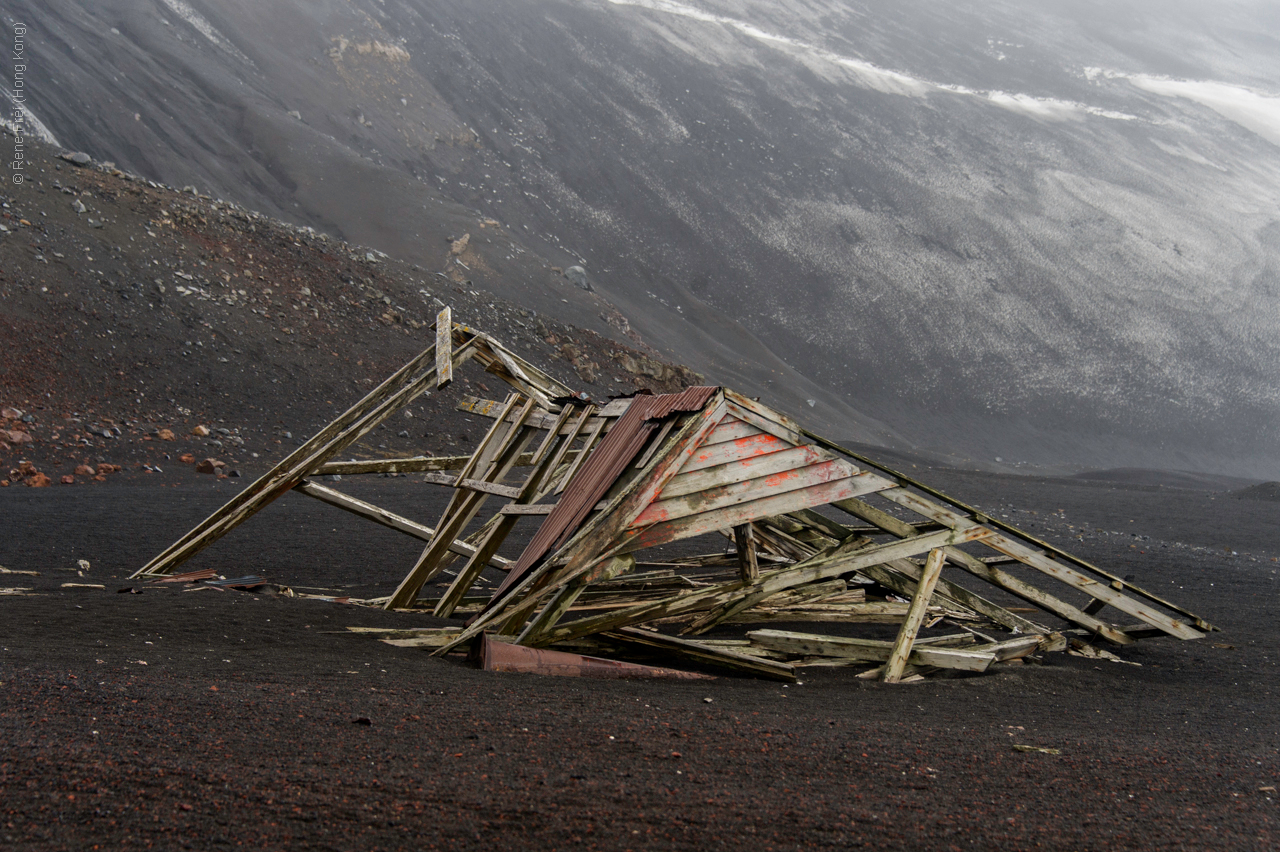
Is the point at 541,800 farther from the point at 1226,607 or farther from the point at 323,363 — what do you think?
the point at 323,363

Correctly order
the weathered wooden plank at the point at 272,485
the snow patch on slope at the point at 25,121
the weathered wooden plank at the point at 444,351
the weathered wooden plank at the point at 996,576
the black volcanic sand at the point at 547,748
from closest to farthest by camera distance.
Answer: the black volcanic sand at the point at 547,748, the weathered wooden plank at the point at 996,576, the weathered wooden plank at the point at 272,485, the weathered wooden plank at the point at 444,351, the snow patch on slope at the point at 25,121

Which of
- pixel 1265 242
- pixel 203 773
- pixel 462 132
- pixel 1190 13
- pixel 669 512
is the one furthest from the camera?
pixel 1190 13

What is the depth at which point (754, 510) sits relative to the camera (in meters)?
5.84

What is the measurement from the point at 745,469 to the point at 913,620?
1744mm

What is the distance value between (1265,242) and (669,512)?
68260 millimetres

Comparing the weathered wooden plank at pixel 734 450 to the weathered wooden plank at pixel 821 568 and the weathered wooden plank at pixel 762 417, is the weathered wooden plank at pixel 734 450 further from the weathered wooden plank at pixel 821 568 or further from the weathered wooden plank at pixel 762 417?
the weathered wooden plank at pixel 821 568

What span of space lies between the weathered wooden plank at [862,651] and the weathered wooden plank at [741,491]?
1.23m

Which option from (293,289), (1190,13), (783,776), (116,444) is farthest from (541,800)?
(1190,13)

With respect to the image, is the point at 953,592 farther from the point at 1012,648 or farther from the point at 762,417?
the point at 762,417

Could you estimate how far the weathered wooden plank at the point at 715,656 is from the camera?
6.09m

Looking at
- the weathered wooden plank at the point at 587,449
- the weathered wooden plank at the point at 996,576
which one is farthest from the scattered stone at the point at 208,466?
the weathered wooden plank at the point at 996,576

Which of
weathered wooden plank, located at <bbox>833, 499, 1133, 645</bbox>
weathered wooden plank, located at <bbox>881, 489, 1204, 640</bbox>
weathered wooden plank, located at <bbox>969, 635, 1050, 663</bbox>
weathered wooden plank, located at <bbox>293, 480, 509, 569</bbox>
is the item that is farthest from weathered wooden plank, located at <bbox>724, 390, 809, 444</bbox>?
weathered wooden plank, located at <bbox>293, 480, 509, 569</bbox>

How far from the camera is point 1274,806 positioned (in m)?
3.79

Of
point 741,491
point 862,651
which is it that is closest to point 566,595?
point 741,491
